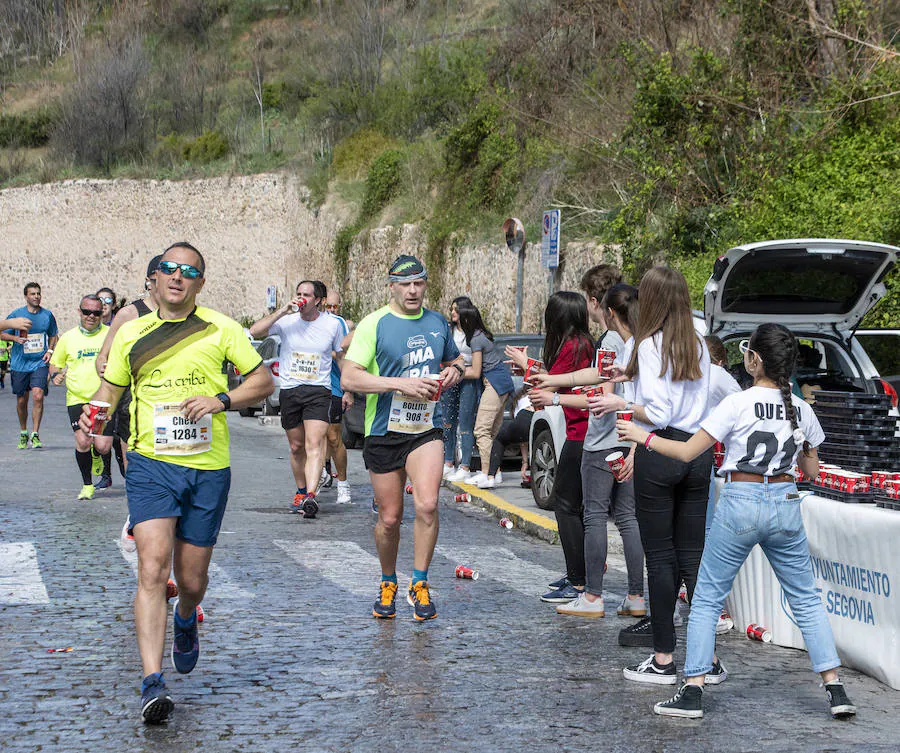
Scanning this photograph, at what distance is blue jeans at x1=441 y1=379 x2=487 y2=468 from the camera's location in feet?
44.7

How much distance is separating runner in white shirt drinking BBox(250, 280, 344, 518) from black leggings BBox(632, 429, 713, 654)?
5.81 metres

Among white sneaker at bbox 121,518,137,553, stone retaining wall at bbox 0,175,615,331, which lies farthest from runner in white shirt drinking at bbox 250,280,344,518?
stone retaining wall at bbox 0,175,615,331

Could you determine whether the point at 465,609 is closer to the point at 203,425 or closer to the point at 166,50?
the point at 203,425

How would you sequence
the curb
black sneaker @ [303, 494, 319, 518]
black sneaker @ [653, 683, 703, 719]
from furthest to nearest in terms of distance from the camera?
black sneaker @ [303, 494, 319, 518], the curb, black sneaker @ [653, 683, 703, 719]

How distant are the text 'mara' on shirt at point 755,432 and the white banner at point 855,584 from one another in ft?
2.55

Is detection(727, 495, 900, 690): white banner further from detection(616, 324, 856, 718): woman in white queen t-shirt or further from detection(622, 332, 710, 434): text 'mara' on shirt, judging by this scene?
detection(622, 332, 710, 434): text 'mara' on shirt

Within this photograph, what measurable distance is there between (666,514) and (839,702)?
1079 mm

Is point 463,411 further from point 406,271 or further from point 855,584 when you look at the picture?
point 855,584

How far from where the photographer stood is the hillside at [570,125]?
59.9 ft

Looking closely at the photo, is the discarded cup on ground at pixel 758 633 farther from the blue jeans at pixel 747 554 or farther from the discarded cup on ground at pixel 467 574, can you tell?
the discarded cup on ground at pixel 467 574

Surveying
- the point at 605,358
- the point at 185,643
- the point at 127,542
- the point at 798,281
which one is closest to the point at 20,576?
the point at 127,542

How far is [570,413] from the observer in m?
7.43

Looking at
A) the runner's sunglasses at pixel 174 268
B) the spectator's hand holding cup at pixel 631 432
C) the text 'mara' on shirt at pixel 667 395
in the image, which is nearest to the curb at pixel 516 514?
the text 'mara' on shirt at pixel 667 395

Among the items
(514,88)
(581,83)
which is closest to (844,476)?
(581,83)
